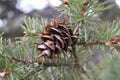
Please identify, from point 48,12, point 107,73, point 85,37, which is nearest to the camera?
point 107,73

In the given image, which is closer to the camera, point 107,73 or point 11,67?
point 107,73

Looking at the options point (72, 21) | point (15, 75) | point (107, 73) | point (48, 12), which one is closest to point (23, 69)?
point (15, 75)

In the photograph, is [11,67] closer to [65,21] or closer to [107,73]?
[65,21]
